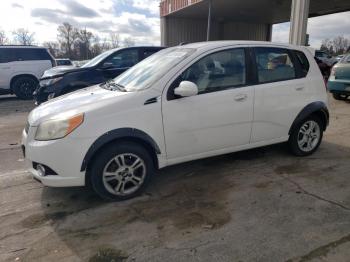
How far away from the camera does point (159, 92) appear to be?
137 inches

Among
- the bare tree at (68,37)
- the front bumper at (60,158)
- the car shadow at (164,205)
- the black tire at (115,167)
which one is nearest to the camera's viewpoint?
the car shadow at (164,205)

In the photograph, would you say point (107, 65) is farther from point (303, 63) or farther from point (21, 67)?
point (21, 67)

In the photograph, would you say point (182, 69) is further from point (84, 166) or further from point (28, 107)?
point (28, 107)

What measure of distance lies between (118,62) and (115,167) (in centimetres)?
516

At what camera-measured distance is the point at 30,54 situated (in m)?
12.1

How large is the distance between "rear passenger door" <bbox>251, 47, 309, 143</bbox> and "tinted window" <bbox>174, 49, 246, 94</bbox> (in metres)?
0.25

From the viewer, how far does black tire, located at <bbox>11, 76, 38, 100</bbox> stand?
1195 cm

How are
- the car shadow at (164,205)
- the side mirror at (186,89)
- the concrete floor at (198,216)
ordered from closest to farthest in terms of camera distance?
the concrete floor at (198,216)
the car shadow at (164,205)
the side mirror at (186,89)

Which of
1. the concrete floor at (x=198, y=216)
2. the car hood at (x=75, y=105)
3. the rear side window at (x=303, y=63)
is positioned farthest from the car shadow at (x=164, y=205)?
the rear side window at (x=303, y=63)

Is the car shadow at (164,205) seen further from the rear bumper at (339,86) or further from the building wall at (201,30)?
the building wall at (201,30)

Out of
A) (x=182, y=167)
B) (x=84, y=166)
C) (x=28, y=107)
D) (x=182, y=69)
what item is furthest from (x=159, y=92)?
(x=28, y=107)

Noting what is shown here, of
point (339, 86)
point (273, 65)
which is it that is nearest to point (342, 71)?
point (339, 86)

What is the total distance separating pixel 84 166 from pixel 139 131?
671mm

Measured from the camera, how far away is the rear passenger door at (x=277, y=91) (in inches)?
163
